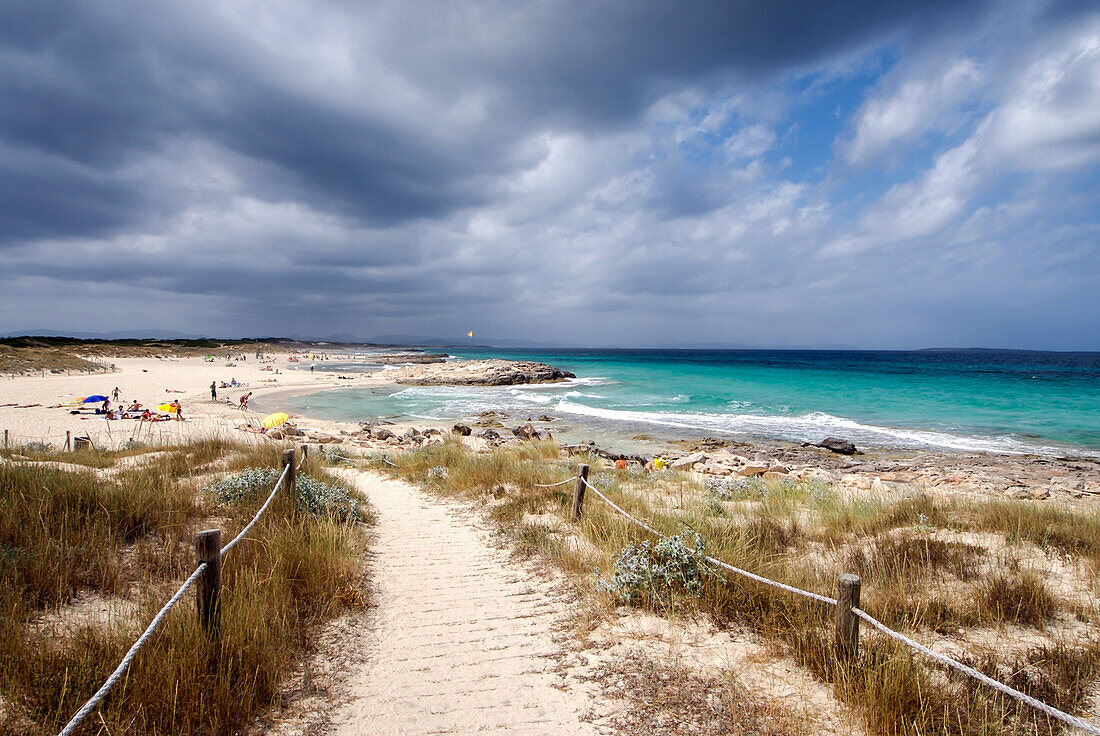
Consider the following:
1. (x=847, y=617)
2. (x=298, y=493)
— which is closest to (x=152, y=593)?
(x=298, y=493)

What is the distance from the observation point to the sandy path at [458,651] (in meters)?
3.18

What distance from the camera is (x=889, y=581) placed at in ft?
14.8

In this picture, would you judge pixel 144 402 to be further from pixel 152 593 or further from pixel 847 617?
pixel 847 617

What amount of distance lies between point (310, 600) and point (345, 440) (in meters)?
14.1

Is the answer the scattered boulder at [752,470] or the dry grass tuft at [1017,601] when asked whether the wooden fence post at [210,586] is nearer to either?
the dry grass tuft at [1017,601]

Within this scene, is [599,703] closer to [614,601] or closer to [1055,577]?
[614,601]

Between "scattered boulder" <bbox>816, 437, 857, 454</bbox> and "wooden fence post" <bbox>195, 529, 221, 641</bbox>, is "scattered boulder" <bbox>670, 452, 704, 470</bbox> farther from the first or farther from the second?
"wooden fence post" <bbox>195, 529, 221, 641</bbox>

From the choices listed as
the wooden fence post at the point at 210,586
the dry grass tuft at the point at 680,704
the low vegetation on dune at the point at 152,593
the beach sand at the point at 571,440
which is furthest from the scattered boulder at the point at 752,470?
the wooden fence post at the point at 210,586

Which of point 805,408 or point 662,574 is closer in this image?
point 662,574

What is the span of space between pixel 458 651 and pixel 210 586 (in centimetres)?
192

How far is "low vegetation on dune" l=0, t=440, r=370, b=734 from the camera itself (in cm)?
273

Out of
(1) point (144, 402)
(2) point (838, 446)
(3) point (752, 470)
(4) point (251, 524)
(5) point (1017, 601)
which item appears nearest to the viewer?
(5) point (1017, 601)

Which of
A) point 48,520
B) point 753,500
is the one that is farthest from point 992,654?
point 48,520

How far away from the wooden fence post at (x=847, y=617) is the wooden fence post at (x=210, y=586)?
4157 mm
